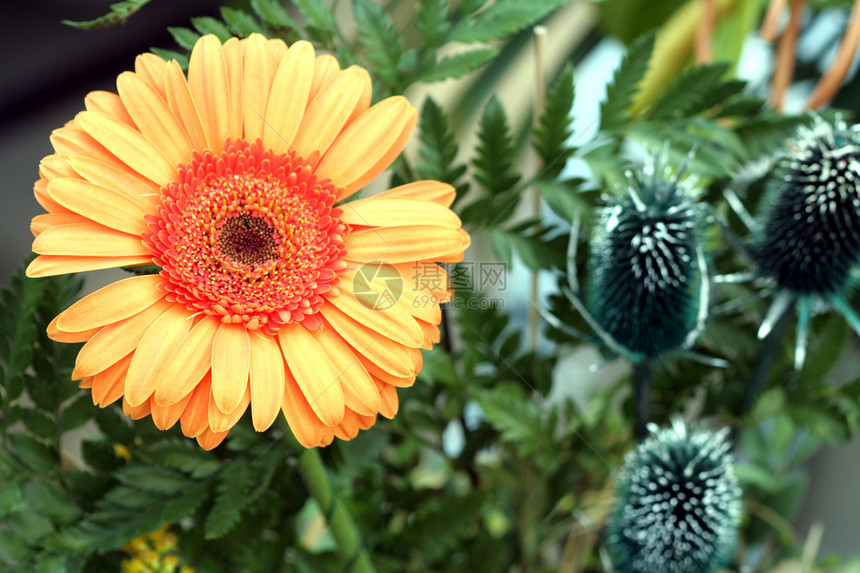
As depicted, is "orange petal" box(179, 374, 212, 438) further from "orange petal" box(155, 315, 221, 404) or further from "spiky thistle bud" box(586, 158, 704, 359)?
"spiky thistle bud" box(586, 158, 704, 359)

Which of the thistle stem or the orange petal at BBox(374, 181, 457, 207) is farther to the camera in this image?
the thistle stem

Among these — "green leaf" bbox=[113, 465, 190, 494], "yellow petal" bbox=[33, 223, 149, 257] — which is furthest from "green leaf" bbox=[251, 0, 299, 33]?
"green leaf" bbox=[113, 465, 190, 494]

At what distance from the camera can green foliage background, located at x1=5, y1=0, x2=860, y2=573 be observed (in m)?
0.30

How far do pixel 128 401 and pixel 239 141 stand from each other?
11cm

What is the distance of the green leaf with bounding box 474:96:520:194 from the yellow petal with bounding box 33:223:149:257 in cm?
20

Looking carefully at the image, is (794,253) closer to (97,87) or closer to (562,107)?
(562,107)

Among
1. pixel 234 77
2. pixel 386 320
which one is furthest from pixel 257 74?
pixel 386 320

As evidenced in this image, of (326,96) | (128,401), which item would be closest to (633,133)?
(326,96)

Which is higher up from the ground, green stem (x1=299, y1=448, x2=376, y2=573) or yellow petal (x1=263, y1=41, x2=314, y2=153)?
yellow petal (x1=263, y1=41, x2=314, y2=153)

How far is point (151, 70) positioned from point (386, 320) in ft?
0.44

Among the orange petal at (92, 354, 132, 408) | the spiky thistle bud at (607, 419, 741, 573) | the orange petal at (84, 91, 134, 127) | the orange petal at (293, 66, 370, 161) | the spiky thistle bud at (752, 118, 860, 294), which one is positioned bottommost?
the spiky thistle bud at (607, 419, 741, 573)

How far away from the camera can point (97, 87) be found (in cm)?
25

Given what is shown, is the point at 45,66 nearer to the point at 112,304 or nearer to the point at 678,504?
the point at 112,304

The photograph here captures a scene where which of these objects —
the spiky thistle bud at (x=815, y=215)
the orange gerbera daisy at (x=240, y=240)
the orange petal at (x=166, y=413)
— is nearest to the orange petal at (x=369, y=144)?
the orange gerbera daisy at (x=240, y=240)
